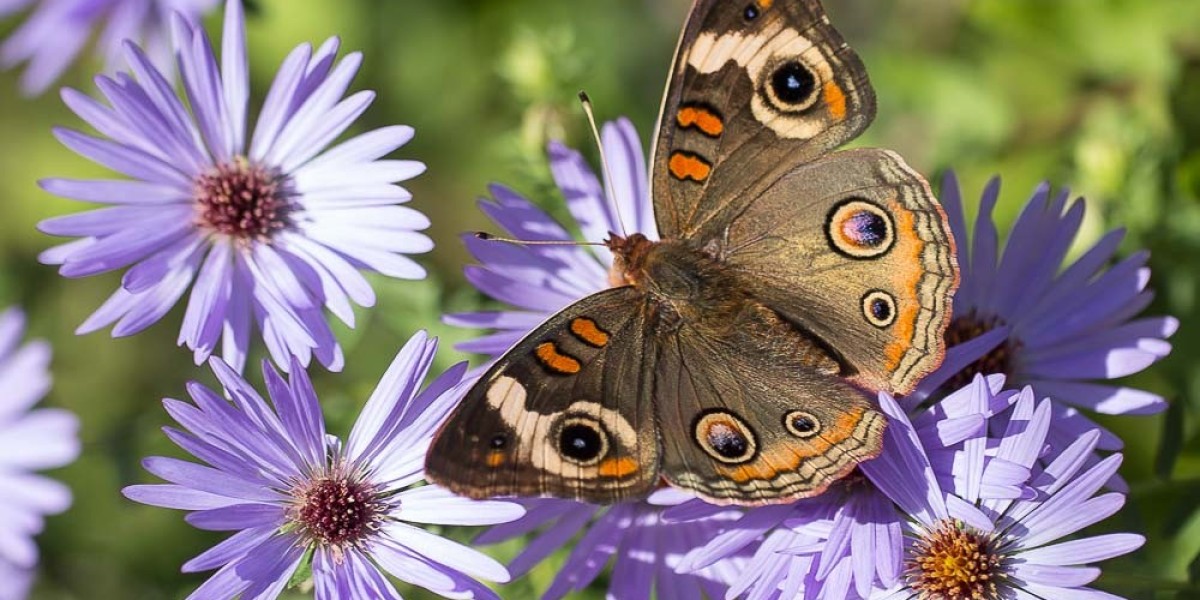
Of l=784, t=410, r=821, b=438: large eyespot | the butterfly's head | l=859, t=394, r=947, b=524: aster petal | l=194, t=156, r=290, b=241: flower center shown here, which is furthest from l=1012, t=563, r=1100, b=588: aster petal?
l=194, t=156, r=290, b=241: flower center

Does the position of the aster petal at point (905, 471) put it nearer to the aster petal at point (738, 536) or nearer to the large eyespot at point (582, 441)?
the aster petal at point (738, 536)

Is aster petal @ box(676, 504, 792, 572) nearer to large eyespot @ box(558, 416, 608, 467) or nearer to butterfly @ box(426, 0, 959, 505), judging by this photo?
butterfly @ box(426, 0, 959, 505)

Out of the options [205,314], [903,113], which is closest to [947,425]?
[205,314]

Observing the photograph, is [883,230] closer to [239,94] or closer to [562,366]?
[562,366]

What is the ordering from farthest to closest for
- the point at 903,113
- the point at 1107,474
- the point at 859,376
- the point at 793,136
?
the point at 903,113 < the point at 793,136 < the point at 859,376 < the point at 1107,474

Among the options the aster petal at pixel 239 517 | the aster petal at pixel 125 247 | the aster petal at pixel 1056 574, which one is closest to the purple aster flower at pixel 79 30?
the aster petal at pixel 125 247
